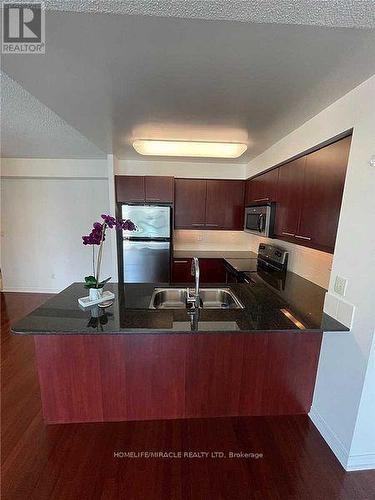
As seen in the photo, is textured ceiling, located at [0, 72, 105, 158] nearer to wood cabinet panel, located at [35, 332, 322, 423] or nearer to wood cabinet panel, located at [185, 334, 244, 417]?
wood cabinet panel, located at [35, 332, 322, 423]

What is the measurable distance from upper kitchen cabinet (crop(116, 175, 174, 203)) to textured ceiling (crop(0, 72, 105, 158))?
65cm

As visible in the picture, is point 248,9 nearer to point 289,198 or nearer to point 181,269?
point 289,198

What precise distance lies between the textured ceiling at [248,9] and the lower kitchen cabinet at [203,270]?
2897 mm

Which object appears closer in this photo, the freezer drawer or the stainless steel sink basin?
the stainless steel sink basin

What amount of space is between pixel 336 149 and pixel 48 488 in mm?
2730

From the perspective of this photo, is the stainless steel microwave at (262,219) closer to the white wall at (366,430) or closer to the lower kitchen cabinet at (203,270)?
the lower kitchen cabinet at (203,270)

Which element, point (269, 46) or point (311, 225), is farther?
point (311, 225)

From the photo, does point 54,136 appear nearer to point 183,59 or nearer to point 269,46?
point 183,59

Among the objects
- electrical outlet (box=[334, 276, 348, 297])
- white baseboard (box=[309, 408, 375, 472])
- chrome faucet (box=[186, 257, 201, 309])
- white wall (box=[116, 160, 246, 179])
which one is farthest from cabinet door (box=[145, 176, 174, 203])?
white baseboard (box=[309, 408, 375, 472])

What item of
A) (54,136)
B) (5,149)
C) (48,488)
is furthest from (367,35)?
(5,149)

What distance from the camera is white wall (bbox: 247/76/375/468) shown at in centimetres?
135

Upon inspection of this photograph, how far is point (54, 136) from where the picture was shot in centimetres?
282

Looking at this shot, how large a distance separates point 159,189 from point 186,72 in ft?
7.07

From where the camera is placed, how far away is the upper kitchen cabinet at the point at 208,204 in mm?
3623
